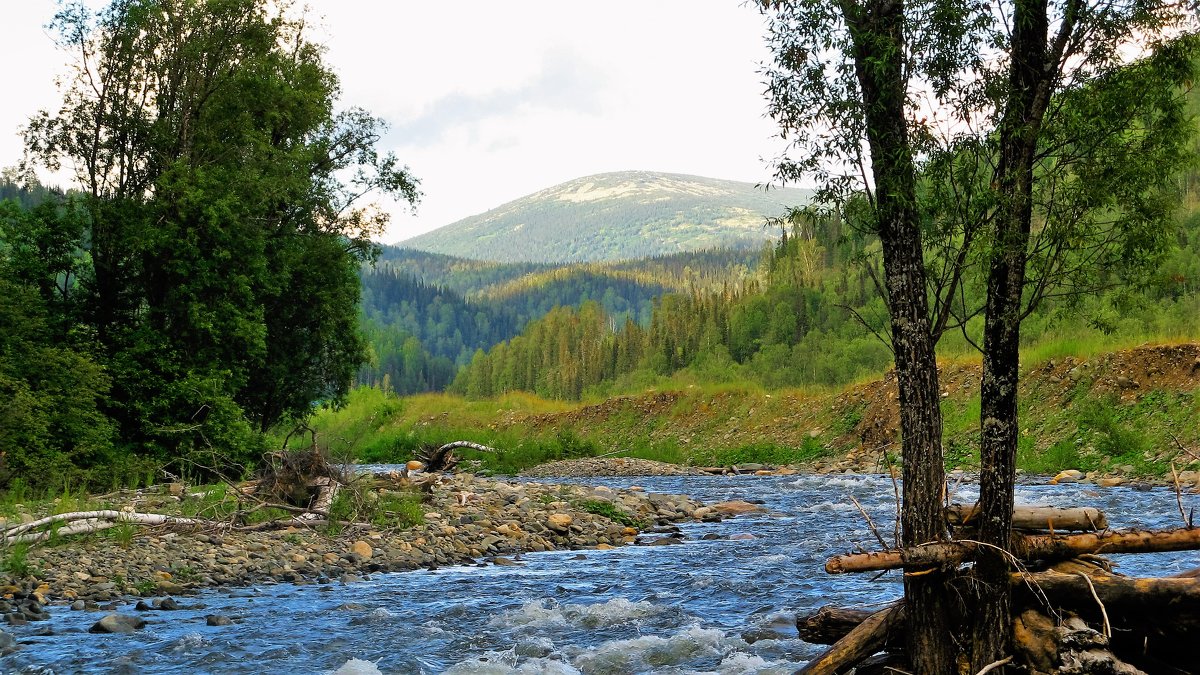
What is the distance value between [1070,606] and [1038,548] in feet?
1.59

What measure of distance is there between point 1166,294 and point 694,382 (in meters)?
28.3

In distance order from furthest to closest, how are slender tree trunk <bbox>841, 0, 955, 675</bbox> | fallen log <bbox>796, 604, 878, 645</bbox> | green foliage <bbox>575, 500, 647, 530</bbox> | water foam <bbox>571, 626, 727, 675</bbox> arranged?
green foliage <bbox>575, 500, 647, 530</bbox>, water foam <bbox>571, 626, 727, 675</bbox>, fallen log <bbox>796, 604, 878, 645</bbox>, slender tree trunk <bbox>841, 0, 955, 675</bbox>

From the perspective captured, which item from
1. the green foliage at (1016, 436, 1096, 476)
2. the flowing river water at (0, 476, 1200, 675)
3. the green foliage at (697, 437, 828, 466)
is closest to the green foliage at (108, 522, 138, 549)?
the flowing river water at (0, 476, 1200, 675)

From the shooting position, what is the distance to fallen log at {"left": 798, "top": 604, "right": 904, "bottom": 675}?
748cm

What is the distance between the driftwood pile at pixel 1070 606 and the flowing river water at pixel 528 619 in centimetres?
173

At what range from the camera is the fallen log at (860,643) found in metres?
7.48

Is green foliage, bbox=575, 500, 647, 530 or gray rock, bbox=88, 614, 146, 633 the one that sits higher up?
gray rock, bbox=88, 614, 146, 633

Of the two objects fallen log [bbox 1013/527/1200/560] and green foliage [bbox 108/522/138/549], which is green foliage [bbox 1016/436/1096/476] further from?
green foliage [bbox 108/522/138/549]

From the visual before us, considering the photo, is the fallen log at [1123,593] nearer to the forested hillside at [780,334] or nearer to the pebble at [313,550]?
the forested hillside at [780,334]

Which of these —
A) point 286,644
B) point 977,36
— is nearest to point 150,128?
point 286,644

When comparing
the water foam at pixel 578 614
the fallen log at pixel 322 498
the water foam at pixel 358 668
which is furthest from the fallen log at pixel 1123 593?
the fallen log at pixel 322 498

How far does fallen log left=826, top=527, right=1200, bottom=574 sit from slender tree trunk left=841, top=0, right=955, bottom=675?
0.78ft

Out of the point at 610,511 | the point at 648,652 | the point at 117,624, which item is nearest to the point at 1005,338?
the point at 648,652

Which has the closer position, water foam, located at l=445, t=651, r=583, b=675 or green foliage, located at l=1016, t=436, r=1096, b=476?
water foam, located at l=445, t=651, r=583, b=675
